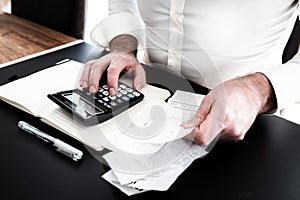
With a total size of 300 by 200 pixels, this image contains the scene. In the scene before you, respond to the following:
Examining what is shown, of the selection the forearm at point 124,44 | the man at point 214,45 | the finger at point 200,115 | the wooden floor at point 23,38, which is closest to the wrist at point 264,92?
the man at point 214,45

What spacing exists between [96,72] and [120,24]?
0.91 ft

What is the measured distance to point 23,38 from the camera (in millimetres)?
1236

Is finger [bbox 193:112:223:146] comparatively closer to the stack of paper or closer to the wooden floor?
the stack of paper

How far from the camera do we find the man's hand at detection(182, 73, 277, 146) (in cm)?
66

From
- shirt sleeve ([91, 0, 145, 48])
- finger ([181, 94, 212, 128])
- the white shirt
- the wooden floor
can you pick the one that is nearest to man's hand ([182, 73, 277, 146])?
finger ([181, 94, 212, 128])

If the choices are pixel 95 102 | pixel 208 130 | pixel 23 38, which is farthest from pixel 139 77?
pixel 23 38

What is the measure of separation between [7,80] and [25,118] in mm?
180

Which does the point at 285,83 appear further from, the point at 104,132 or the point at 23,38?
the point at 23,38

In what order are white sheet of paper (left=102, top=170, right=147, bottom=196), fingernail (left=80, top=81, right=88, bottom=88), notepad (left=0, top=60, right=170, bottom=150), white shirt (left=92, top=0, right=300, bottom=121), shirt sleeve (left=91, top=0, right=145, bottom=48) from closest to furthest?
white sheet of paper (left=102, top=170, right=147, bottom=196) < notepad (left=0, top=60, right=170, bottom=150) < fingernail (left=80, top=81, right=88, bottom=88) < white shirt (left=92, top=0, right=300, bottom=121) < shirt sleeve (left=91, top=0, right=145, bottom=48)

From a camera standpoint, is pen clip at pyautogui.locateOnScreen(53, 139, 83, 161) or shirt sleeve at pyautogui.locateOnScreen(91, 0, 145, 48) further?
shirt sleeve at pyautogui.locateOnScreen(91, 0, 145, 48)

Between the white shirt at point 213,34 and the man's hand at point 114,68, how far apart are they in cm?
8

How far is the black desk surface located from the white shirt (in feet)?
0.79

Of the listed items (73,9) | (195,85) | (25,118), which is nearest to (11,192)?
(25,118)

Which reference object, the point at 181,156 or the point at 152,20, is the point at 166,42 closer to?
the point at 152,20
